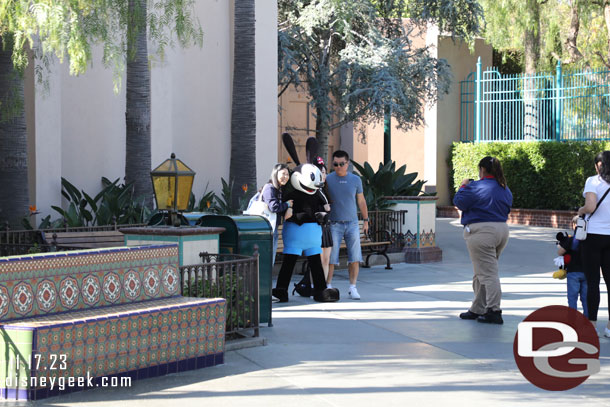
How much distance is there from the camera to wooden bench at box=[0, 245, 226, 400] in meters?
5.89

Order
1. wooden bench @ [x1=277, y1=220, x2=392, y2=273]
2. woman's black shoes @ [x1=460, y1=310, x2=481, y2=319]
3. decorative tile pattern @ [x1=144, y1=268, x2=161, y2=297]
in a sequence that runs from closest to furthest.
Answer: decorative tile pattern @ [x1=144, y1=268, x2=161, y2=297], woman's black shoes @ [x1=460, y1=310, x2=481, y2=319], wooden bench @ [x1=277, y1=220, x2=392, y2=273]

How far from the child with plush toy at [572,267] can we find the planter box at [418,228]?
672 cm

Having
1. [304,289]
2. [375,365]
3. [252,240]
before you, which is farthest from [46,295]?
[304,289]

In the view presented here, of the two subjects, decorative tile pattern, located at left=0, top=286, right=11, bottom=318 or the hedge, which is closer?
decorative tile pattern, located at left=0, top=286, right=11, bottom=318

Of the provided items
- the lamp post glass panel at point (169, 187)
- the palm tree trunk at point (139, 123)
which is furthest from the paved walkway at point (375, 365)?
the palm tree trunk at point (139, 123)

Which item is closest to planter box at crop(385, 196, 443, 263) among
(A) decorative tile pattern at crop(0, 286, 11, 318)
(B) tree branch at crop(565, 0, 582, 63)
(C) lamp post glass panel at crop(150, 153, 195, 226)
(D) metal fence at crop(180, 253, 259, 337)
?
(D) metal fence at crop(180, 253, 259, 337)

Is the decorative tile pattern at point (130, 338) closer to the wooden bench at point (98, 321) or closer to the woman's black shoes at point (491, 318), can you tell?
the wooden bench at point (98, 321)

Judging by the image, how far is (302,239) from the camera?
404 inches

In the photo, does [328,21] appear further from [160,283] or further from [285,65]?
[160,283]

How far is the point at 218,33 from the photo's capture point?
58.5 feet

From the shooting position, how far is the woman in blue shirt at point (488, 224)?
9195 millimetres

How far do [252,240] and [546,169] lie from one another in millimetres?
17036

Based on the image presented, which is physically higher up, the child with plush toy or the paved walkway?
the child with plush toy

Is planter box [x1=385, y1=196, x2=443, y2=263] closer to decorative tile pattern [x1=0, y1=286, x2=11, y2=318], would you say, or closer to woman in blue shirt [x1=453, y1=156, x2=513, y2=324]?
woman in blue shirt [x1=453, y1=156, x2=513, y2=324]
